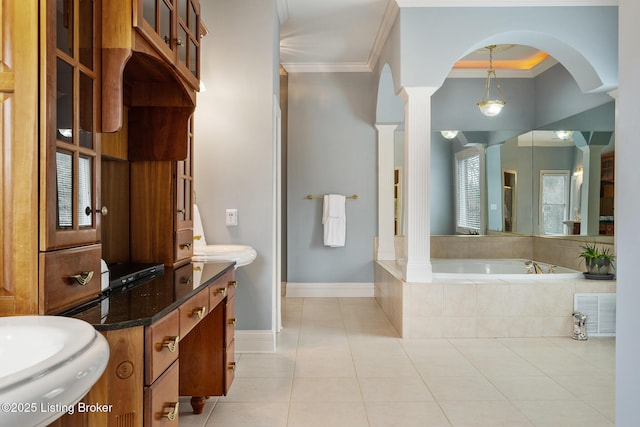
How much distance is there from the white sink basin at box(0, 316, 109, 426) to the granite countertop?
214 millimetres

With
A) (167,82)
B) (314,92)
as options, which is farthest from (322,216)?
(167,82)

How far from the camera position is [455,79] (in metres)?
5.65

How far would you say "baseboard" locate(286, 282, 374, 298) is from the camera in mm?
5316

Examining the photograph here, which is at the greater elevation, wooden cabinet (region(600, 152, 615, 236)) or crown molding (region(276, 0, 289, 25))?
crown molding (region(276, 0, 289, 25))

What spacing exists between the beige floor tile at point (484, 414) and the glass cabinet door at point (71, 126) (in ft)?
6.14

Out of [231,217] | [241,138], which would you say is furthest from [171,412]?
[241,138]

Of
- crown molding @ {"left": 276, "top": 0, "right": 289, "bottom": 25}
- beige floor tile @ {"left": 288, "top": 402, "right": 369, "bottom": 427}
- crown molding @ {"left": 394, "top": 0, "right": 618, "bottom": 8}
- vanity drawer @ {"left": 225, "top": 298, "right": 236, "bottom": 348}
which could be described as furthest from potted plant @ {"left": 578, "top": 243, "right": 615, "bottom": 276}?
crown molding @ {"left": 276, "top": 0, "right": 289, "bottom": 25}

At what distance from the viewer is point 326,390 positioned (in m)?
2.54

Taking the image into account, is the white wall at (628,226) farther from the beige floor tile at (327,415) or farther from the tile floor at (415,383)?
the beige floor tile at (327,415)

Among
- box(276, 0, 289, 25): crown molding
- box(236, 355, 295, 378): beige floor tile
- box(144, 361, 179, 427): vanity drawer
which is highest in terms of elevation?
box(276, 0, 289, 25): crown molding

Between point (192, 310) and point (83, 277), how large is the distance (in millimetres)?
421

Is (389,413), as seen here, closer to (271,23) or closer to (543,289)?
(543,289)

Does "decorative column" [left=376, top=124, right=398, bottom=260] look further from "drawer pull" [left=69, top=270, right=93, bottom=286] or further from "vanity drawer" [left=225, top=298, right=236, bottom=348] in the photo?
"drawer pull" [left=69, top=270, right=93, bottom=286]

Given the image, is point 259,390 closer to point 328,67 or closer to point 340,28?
point 340,28
